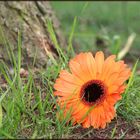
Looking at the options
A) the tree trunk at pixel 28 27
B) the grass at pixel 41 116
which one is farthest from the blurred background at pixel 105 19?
the grass at pixel 41 116

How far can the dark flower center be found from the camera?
2484 mm

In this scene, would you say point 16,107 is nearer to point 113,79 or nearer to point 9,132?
point 9,132

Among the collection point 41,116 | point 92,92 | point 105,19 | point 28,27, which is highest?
point 105,19

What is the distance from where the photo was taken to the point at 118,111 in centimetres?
260

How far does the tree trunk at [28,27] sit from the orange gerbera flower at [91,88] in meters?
0.70

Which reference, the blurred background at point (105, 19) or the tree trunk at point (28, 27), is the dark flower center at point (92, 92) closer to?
the tree trunk at point (28, 27)

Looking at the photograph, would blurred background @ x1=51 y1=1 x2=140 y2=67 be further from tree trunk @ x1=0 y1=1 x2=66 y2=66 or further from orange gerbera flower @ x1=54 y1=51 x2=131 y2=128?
orange gerbera flower @ x1=54 y1=51 x2=131 y2=128

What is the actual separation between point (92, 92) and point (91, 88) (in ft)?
0.06

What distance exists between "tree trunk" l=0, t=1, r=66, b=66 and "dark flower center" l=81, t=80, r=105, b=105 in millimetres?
795

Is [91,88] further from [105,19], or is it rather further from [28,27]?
[105,19]

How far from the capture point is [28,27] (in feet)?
11.5

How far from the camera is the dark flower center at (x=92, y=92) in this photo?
2484 mm

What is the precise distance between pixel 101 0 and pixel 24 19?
4349mm

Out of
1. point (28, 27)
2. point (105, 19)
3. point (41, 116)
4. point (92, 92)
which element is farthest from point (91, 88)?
point (105, 19)
